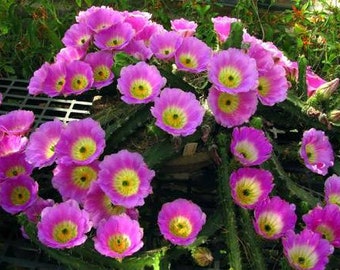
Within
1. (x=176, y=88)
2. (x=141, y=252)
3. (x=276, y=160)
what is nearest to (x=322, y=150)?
(x=276, y=160)

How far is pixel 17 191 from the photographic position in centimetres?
126

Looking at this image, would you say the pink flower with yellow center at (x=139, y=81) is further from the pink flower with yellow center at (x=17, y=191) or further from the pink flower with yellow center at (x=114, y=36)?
the pink flower with yellow center at (x=17, y=191)

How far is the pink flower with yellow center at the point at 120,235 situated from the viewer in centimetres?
114

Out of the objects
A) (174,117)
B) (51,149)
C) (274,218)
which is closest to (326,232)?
(274,218)

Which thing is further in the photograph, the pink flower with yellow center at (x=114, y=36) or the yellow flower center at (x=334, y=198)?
the pink flower with yellow center at (x=114, y=36)

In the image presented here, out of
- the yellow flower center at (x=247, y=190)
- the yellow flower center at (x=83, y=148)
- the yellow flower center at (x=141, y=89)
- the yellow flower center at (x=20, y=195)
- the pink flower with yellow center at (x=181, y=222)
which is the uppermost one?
the yellow flower center at (x=141, y=89)

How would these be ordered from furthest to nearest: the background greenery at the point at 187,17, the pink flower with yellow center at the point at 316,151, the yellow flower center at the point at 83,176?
the background greenery at the point at 187,17 < the pink flower with yellow center at the point at 316,151 < the yellow flower center at the point at 83,176

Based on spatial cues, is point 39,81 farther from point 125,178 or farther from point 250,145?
point 250,145

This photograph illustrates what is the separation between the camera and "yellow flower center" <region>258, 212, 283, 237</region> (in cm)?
119

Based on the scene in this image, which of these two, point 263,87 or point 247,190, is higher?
point 263,87

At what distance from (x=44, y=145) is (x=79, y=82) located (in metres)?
0.24

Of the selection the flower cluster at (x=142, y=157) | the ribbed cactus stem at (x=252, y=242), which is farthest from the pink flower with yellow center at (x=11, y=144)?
the ribbed cactus stem at (x=252, y=242)

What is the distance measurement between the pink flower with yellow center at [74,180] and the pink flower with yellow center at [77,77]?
0.26m

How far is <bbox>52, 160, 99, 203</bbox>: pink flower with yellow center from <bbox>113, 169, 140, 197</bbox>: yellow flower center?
64 millimetres
